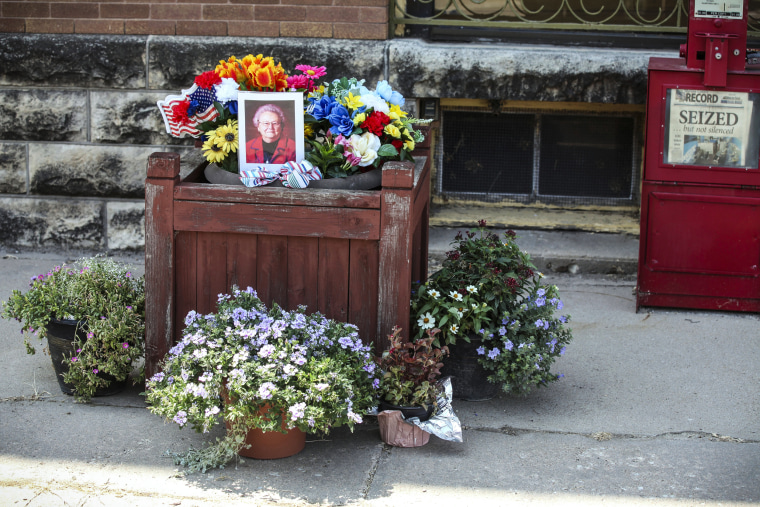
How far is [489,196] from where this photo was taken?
6.62 m

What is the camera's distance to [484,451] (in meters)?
3.64

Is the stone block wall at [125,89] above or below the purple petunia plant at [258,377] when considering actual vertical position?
above

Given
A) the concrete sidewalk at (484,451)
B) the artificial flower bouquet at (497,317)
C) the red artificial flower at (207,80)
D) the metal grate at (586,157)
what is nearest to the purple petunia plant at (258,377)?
the concrete sidewalk at (484,451)

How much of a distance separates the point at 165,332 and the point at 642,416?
216 cm

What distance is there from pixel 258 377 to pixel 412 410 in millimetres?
703

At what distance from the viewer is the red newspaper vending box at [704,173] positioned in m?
5.09

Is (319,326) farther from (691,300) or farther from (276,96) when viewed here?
(691,300)

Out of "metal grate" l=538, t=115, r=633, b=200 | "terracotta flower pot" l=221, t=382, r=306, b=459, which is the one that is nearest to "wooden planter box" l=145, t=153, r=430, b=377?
"terracotta flower pot" l=221, t=382, r=306, b=459

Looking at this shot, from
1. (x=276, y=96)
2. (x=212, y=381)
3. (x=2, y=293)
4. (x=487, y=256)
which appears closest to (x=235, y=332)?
(x=212, y=381)

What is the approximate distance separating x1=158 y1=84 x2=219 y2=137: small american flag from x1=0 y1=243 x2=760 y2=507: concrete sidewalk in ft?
4.14

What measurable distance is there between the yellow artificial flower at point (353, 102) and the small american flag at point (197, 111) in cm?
57

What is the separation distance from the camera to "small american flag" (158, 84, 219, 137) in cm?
387

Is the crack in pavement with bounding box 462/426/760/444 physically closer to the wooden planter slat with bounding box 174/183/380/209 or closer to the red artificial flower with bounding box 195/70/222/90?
the wooden planter slat with bounding box 174/183/380/209

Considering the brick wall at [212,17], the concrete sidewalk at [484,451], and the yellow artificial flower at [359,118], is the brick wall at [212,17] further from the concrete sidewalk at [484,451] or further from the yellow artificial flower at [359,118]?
the concrete sidewalk at [484,451]
